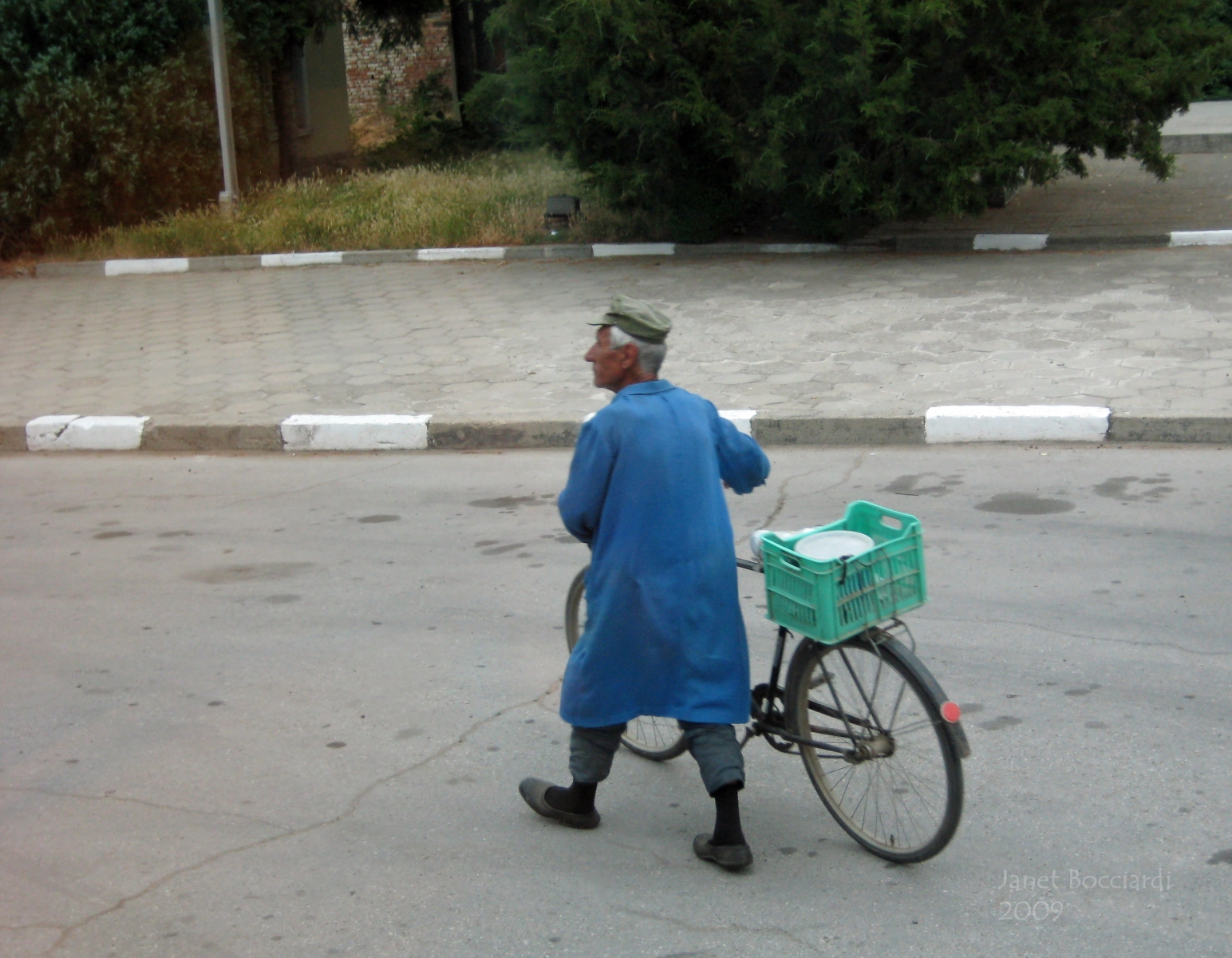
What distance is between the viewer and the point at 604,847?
11.4ft

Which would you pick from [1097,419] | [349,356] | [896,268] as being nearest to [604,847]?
[1097,419]

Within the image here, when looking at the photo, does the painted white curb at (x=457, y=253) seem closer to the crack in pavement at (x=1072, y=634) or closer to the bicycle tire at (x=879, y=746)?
the crack in pavement at (x=1072, y=634)

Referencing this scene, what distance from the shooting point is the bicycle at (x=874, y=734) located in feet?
10.3

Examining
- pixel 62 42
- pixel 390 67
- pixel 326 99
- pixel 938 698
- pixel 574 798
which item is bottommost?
pixel 574 798

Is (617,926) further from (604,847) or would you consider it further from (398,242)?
(398,242)

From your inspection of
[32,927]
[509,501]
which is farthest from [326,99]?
[32,927]

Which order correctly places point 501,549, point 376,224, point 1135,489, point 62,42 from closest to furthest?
1. point 501,549
2. point 1135,489
3. point 376,224
4. point 62,42

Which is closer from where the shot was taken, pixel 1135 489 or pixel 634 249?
pixel 1135 489

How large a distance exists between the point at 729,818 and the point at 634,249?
9980 millimetres

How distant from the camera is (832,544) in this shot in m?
3.19

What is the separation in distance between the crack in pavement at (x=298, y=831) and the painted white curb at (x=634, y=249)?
8.80 metres

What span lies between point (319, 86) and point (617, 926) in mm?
22571

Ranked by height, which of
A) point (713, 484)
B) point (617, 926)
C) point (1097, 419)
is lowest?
point (617, 926)

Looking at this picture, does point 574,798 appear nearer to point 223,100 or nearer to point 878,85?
point 878,85
